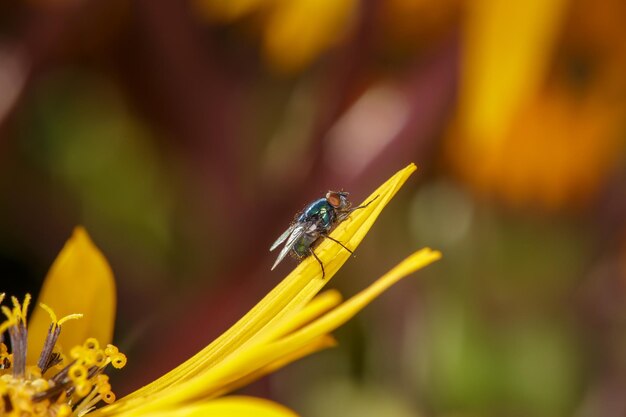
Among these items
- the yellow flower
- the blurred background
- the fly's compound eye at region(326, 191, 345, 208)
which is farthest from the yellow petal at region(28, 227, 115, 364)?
the blurred background

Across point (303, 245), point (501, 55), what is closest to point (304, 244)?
point (303, 245)

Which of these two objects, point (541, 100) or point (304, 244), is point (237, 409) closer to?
point (304, 244)

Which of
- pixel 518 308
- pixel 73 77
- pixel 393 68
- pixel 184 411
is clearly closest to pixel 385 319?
pixel 518 308

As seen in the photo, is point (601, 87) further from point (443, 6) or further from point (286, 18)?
point (286, 18)

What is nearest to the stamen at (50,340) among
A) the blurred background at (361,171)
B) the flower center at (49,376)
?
the flower center at (49,376)

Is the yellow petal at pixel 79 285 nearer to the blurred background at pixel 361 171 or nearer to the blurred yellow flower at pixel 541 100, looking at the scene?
the blurred background at pixel 361 171
